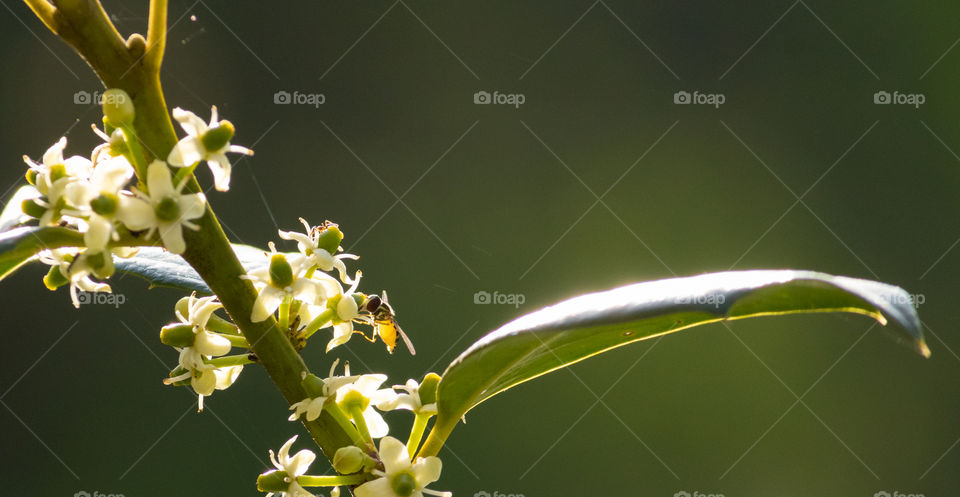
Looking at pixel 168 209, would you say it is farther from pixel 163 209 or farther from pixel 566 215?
pixel 566 215

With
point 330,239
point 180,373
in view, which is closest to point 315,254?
point 330,239

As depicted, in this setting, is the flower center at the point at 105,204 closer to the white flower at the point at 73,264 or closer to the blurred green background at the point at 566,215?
the white flower at the point at 73,264

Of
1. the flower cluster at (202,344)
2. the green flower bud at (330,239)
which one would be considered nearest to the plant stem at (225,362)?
the flower cluster at (202,344)

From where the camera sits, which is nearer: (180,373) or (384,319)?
(180,373)

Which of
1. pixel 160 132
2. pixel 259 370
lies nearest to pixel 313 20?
pixel 259 370

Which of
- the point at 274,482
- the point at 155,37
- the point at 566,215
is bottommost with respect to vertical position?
→ the point at 274,482

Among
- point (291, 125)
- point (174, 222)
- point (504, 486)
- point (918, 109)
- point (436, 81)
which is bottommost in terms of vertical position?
point (504, 486)

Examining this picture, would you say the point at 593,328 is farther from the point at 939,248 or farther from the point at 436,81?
the point at 939,248
